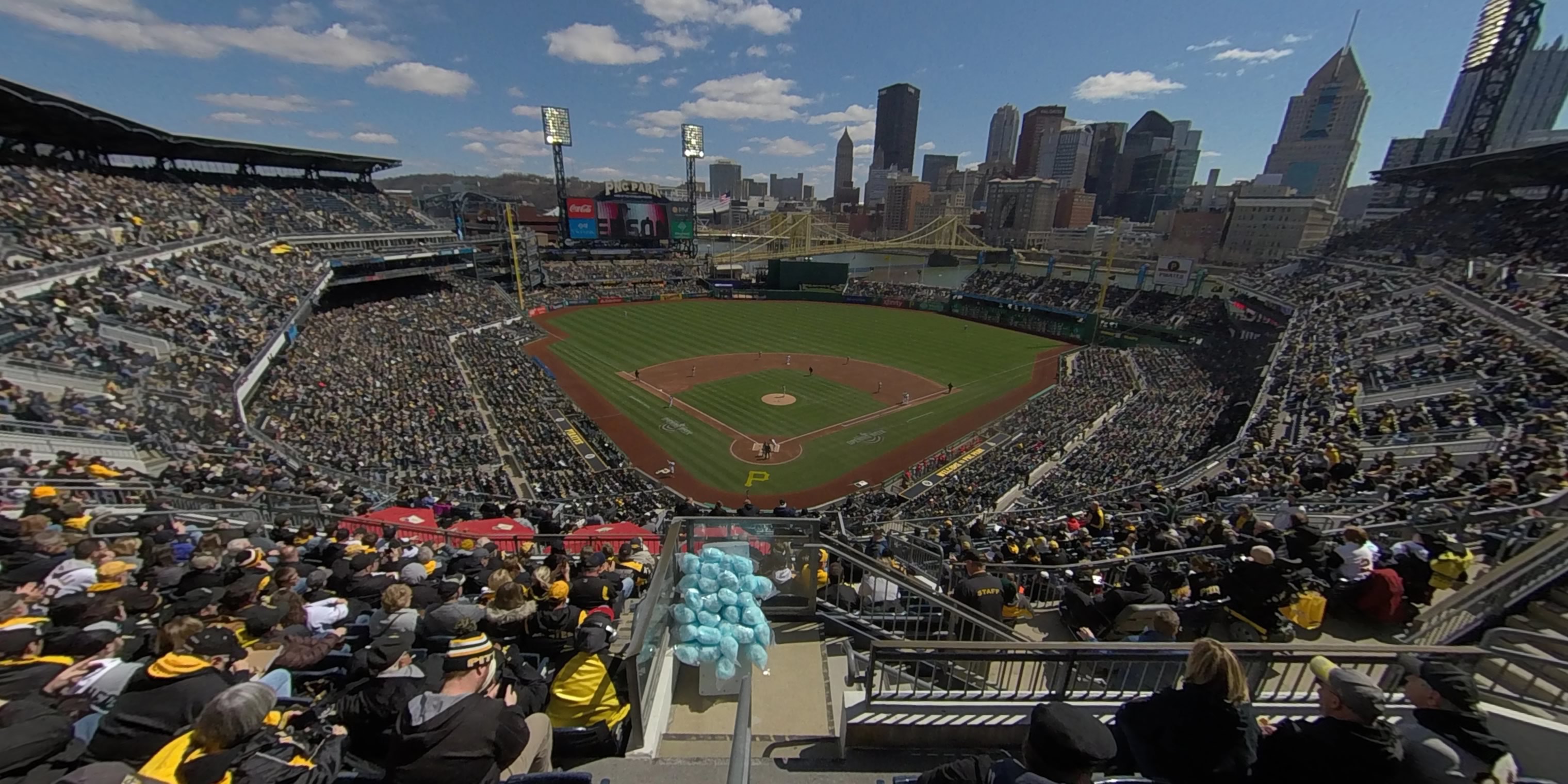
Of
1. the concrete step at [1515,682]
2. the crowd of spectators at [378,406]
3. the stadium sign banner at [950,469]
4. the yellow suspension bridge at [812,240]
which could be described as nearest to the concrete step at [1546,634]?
the concrete step at [1515,682]

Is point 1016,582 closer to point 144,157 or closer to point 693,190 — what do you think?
point 144,157

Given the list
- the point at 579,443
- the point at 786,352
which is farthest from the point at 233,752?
the point at 786,352

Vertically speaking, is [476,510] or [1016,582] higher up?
[1016,582]

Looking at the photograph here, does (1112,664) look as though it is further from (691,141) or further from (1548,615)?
(691,141)

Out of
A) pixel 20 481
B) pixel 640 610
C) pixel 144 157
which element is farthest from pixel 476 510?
pixel 144 157

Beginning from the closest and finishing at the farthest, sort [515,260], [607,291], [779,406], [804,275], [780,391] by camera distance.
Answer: [779,406]
[780,391]
[515,260]
[607,291]
[804,275]

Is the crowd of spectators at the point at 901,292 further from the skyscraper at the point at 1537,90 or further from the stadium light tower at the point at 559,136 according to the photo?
the skyscraper at the point at 1537,90
